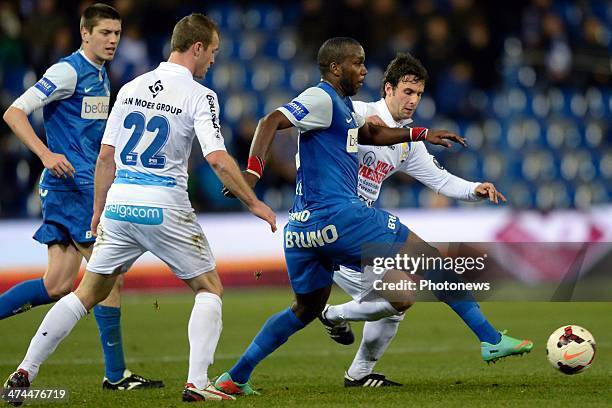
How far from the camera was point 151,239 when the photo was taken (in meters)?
6.52

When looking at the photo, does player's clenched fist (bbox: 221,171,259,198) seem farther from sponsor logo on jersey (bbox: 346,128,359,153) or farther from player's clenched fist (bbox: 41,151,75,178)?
player's clenched fist (bbox: 41,151,75,178)

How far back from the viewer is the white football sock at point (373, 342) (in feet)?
25.2

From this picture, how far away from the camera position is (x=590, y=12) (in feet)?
67.4

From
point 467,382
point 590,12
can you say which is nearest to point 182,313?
point 467,382

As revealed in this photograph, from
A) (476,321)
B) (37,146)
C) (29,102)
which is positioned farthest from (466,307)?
(29,102)

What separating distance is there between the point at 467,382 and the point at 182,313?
6441 mm

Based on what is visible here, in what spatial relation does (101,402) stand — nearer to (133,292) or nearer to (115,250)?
(115,250)

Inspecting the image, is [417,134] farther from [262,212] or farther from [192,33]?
[192,33]

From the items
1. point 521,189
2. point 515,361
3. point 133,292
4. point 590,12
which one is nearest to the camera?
point 515,361

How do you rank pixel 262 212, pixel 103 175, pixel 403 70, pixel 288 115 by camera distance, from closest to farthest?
1. pixel 262 212
2. pixel 288 115
3. pixel 103 175
4. pixel 403 70

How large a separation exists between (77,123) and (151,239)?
169cm

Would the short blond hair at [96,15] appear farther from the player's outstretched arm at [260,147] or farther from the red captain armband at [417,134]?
the red captain armband at [417,134]

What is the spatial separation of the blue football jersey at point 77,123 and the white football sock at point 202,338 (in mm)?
1786

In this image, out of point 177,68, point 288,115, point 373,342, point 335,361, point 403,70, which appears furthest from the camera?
point 335,361
